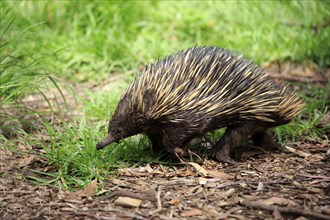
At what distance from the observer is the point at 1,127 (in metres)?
5.06

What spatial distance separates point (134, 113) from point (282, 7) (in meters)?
4.04

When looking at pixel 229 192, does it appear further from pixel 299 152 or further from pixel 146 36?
pixel 146 36

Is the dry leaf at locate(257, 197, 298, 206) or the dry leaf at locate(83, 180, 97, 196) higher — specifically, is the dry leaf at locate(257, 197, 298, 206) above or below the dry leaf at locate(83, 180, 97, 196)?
below

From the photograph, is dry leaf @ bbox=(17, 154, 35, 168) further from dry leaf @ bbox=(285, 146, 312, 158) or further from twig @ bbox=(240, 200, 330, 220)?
dry leaf @ bbox=(285, 146, 312, 158)

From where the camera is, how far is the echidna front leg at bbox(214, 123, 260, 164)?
480cm

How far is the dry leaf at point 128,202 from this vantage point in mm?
3705

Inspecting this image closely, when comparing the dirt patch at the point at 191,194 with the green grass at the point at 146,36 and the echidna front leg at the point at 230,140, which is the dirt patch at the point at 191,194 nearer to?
the echidna front leg at the point at 230,140

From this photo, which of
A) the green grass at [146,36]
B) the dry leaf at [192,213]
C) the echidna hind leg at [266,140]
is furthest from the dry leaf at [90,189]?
the echidna hind leg at [266,140]

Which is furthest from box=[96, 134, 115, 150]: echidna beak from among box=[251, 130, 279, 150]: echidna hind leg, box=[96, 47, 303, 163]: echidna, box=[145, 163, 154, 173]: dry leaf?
box=[251, 130, 279, 150]: echidna hind leg

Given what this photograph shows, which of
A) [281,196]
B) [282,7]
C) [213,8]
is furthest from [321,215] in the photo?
[213,8]

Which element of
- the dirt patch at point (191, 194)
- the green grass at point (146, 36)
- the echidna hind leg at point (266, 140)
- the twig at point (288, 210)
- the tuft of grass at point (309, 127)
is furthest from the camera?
the green grass at point (146, 36)

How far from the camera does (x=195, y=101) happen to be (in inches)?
177

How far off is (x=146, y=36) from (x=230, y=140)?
11.2 ft

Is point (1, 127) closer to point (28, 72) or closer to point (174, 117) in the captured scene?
point (28, 72)
